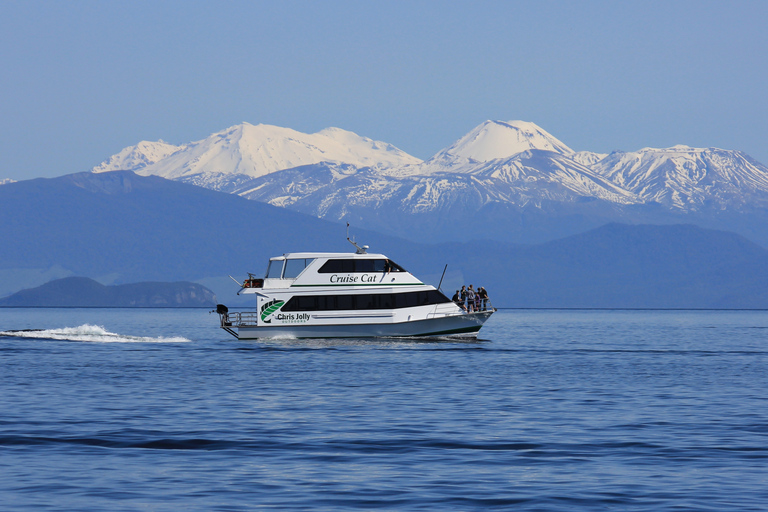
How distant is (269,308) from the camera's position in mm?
55781

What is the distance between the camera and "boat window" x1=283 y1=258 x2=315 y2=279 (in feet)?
184

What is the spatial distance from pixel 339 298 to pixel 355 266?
2050 mm

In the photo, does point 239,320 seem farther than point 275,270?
Yes

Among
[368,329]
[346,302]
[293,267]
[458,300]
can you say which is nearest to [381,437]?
[346,302]

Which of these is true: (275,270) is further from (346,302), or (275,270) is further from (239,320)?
(346,302)

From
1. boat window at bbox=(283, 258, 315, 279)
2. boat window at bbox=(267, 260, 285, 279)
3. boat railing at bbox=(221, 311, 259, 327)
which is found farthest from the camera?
boat railing at bbox=(221, 311, 259, 327)

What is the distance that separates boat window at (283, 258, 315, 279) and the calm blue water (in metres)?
11.4

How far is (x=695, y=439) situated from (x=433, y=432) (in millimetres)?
6443

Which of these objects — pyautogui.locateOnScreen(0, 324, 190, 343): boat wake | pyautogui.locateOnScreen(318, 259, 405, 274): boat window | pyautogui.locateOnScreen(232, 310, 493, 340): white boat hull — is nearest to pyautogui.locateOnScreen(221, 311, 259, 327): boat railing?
pyautogui.locateOnScreen(232, 310, 493, 340): white boat hull

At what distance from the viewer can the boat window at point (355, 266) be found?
5569 centimetres

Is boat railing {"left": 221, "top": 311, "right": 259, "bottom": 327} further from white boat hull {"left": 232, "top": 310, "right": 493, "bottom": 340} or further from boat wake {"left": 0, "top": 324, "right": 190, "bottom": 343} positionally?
boat wake {"left": 0, "top": 324, "right": 190, "bottom": 343}

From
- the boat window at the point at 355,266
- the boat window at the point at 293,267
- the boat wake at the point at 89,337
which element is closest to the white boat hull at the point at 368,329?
the boat window at the point at 293,267

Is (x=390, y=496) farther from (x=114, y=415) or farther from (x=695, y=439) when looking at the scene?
(x=114, y=415)

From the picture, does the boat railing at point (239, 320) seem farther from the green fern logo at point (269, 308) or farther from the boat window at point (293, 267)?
the boat window at point (293, 267)
